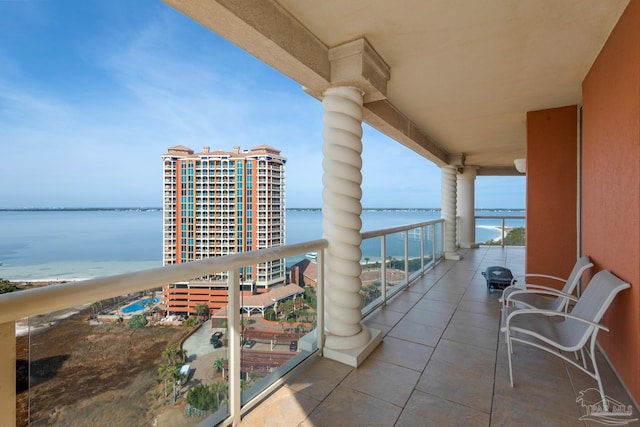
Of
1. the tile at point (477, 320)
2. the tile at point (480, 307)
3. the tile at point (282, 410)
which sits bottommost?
the tile at point (282, 410)

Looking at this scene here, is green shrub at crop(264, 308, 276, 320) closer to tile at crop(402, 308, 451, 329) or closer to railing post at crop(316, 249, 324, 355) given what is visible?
railing post at crop(316, 249, 324, 355)

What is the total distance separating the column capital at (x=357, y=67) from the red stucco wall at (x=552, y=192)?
3.02 metres

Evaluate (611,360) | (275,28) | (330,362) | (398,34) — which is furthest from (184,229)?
(611,360)

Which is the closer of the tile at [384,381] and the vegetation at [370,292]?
the tile at [384,381]

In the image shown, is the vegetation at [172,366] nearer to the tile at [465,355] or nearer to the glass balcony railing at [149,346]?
the glass balcony railing at [149,346]

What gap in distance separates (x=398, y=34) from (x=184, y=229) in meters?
4.64

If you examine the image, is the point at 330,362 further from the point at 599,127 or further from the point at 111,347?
the point at 599,127

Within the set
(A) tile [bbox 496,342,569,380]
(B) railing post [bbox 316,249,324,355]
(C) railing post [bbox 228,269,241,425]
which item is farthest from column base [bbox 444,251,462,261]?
(C) railing post [bbox 228,269,241,425]

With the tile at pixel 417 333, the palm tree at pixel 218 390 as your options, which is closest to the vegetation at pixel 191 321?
the palm tree at pixel 218 390

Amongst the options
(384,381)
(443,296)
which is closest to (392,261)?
(443,296)

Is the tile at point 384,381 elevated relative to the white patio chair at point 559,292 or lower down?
lower down

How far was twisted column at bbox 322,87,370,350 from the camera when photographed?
2.62 m

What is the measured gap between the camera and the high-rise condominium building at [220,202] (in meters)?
4.28

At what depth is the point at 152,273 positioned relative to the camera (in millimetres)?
1381
